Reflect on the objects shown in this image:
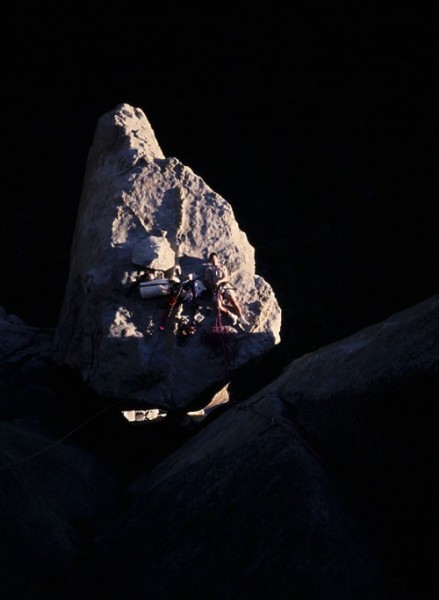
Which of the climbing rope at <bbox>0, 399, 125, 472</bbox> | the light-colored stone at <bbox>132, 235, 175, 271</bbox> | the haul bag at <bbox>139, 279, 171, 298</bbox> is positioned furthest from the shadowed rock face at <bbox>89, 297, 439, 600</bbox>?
the light-colored stone at <bbox>132, 235, 175, 271</bbox>

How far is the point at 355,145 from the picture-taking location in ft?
20.6

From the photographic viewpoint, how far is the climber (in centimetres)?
335

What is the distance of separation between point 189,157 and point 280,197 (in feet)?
3.74

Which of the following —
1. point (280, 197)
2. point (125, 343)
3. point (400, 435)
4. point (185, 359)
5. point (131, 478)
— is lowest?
point (131, 478)

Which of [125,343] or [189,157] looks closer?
[125,343]

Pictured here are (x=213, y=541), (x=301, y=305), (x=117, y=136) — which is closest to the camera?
(x=213, y=541)

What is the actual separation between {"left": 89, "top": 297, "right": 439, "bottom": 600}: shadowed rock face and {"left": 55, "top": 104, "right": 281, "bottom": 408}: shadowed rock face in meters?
0.78

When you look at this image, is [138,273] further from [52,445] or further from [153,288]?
[52,445]

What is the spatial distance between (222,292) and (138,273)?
495 millimetres

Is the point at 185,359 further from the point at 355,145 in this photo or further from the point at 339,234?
the point at 355,145

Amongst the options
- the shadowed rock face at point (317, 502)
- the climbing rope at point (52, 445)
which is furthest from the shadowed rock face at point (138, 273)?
the shadowed rock face at point (317, 502)

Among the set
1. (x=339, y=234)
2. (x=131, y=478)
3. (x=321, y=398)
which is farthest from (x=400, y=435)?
(x=339, y=234)

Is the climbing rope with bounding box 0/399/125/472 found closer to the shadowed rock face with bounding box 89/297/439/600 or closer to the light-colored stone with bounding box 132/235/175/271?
the shadowed rock face with bounding box 89/297/439/600

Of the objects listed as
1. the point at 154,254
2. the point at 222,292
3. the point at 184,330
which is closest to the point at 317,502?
the point at 184,330
